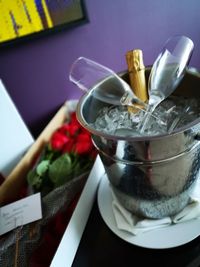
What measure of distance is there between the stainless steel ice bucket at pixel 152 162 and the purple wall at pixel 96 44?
0.39 m

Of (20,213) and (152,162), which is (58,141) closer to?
(20,213)

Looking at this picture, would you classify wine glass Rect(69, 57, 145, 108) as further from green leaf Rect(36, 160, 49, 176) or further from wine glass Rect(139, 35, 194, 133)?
green leaf Rect(36, 160, 49, 176)

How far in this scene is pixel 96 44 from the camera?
34.0 inches

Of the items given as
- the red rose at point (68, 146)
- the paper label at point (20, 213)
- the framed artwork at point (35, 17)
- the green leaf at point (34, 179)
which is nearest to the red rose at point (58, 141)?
the red rose at point (68, 146)

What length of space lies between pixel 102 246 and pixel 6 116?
496 millimetres

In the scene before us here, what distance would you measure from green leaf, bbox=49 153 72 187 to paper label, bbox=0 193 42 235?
109mm

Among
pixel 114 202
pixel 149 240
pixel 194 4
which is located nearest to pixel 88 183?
pixel 114 202

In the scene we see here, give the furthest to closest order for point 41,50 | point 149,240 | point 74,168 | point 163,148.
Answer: point 41,50, point 74,168, point 149,240, point 163,148

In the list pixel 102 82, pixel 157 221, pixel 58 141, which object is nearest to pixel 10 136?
pixel 58 141

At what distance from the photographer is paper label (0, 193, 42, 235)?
0.54m

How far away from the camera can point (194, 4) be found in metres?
0.78

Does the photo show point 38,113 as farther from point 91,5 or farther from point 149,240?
point 149,240

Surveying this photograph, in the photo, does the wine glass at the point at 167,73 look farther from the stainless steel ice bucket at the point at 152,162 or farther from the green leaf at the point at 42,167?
the green leaf at the point at 42,167

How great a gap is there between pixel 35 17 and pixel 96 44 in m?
0.22
